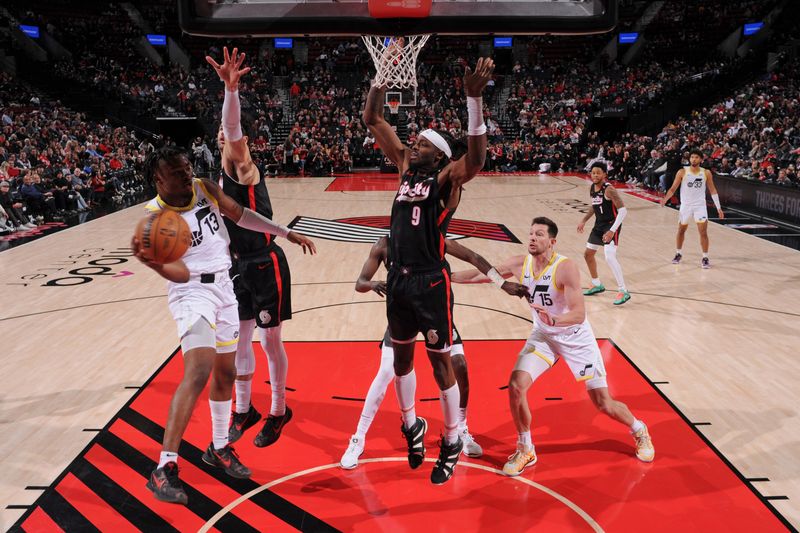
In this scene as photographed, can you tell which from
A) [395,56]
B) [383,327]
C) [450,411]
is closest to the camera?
[450,411]

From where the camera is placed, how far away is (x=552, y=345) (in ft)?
15.4

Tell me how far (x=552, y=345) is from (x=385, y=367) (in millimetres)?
1163

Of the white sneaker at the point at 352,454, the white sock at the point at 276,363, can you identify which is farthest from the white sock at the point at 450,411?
the white sock at the point at 276,363

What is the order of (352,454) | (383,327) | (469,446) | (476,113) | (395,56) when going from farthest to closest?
(395,56) < (383,327) < (469,446) < (352,454) < (476,113)

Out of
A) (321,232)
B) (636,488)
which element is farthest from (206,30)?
(321,232)

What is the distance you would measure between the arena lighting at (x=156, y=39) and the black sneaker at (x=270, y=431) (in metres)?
34.5

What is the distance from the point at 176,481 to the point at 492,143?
25.2 meters

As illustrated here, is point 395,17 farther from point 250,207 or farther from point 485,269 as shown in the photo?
point 485,269

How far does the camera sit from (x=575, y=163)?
88.8ft

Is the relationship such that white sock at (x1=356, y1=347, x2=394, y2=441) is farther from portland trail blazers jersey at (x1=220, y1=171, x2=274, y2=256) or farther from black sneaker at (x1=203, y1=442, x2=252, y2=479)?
portland trail blazers jersey at (x1=220, y1=171, x2=274, y2=256)

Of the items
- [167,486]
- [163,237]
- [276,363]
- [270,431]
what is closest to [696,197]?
[276,363]

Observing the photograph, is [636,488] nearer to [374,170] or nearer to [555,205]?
[555,205]

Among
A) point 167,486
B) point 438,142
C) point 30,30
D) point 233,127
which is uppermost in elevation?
point 30,30

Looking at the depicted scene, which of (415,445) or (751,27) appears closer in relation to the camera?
(415,445)
